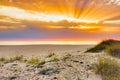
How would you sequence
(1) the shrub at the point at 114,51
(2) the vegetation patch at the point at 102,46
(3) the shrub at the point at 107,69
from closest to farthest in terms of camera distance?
(3) the shrub at the point at 107,69, (1) the shrub at the point at 114,51, (2) the vegetation patch at the point at 102,46

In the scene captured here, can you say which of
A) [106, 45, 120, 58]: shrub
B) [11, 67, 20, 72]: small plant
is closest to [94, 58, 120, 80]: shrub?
[11, 67, 20, 72]: small plant

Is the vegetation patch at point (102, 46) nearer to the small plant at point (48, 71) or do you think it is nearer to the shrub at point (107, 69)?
the shrub at point (107, 69)

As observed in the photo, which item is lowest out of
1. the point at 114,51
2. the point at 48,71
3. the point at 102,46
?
the point at 48,71

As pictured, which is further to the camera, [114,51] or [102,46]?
[102,46]

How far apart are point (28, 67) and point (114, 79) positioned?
Result: 10.4 ft

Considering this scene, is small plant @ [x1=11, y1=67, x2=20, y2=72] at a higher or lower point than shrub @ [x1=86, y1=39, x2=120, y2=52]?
lower


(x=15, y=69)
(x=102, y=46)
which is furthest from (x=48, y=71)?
(x=102, y=46)

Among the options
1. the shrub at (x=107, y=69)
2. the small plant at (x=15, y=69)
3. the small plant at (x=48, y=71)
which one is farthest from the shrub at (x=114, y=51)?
the small plant at (x=15, y=69)

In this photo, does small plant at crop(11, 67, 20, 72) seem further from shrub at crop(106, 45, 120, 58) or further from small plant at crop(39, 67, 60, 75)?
shrub at crop(106, 45, 120, 58)

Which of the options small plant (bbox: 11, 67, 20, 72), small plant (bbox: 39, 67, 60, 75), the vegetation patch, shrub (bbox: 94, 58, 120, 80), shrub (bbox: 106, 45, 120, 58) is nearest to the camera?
shrub (bbox: 94, 58, 120, 80)

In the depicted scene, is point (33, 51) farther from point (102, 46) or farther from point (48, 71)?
point (48, 71)

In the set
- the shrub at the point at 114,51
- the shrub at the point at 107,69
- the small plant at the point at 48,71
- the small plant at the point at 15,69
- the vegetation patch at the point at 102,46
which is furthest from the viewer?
the vegetation patch at the point at 102,46

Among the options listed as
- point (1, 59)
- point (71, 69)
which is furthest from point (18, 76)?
point (1, 59)

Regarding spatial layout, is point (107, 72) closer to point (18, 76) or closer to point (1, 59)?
point (18, 76)
